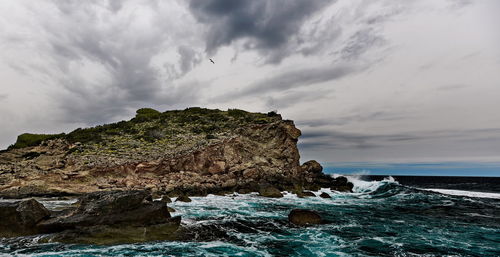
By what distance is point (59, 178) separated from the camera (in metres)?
Result: 35.2

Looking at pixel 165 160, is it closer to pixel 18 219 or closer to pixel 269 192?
pixel 269 192

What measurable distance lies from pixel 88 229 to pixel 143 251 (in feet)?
12.7

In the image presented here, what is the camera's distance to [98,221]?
14156mm

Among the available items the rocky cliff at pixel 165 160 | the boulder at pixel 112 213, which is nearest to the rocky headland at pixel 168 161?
the rocky cliff at pixel 165 160

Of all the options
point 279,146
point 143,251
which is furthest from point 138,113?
point 143,251

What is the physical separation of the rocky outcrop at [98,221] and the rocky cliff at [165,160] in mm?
18942

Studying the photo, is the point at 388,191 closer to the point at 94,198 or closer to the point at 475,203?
the point at 475,203

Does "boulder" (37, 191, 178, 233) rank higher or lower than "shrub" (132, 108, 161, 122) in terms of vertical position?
lower

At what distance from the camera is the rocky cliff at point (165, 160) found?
116 feet

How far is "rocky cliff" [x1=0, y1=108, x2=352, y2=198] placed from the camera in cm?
3522

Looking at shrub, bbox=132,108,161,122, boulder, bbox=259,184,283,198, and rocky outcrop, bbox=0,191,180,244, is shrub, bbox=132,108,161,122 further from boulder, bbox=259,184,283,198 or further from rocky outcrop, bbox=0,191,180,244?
rocky outcrop, bbox=0,191,180,244

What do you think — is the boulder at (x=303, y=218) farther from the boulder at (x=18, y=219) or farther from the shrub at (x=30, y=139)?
the shrub at (x=30, y=139)

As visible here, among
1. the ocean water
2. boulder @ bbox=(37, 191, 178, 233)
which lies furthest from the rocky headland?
the ocean water

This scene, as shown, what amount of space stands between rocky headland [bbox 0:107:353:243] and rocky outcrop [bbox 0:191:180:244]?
6.48ft
